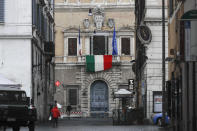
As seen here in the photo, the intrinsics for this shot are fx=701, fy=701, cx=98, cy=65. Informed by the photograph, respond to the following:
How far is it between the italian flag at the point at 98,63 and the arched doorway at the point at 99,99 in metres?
2.18

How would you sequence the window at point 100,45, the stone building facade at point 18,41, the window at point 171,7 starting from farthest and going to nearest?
1. the window at point 100,45
2. the stone building facade at point 18,41
3. the window at point 171,7

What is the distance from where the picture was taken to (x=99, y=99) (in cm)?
7381

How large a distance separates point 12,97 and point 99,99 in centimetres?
4493

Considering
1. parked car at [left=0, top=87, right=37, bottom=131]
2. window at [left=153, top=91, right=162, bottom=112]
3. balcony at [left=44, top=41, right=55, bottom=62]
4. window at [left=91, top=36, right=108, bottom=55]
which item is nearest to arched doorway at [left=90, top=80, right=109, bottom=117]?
window at [left=91, top=36, right=108, bottom=55]

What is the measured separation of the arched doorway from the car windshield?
143 feet

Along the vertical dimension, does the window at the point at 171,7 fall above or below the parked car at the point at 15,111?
above

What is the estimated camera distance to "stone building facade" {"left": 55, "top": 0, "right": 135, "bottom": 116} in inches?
2869

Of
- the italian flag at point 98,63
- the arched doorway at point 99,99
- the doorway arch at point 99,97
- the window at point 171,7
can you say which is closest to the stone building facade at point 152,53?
the window at point 171,7

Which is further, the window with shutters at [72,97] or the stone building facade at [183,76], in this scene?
the window with shutters at [72,97]

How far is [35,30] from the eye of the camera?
4675cm

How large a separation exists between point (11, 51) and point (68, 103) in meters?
29.0

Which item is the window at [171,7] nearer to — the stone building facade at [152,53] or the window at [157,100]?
the stone building facade at [152,53]

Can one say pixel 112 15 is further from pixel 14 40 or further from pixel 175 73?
pixel 175 73

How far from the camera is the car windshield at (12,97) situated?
28.6 meters
